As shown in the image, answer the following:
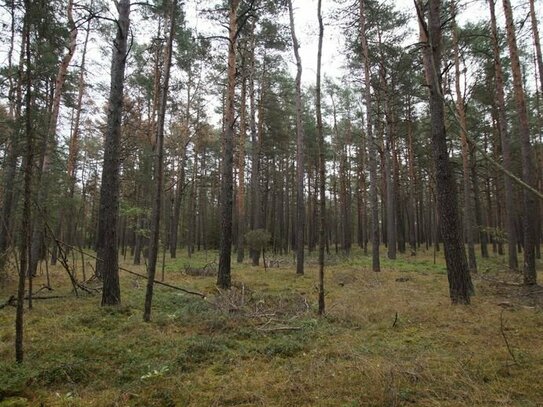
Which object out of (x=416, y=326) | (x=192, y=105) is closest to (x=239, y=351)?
(x=416, y=326)

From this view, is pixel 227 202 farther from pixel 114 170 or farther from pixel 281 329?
pixel 281 329

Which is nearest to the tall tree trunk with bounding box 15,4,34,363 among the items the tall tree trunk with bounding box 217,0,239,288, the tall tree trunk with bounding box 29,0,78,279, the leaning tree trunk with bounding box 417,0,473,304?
the tall tree trunk with bounding box 217,0,239,288

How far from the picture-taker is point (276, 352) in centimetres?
525

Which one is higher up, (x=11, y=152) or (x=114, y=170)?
(x=11, y=152)

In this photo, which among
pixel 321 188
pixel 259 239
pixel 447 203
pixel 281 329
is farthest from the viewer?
pixel 259 239

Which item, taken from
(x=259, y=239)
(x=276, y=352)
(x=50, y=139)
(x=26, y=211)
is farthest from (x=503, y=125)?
(x=50, y=139)

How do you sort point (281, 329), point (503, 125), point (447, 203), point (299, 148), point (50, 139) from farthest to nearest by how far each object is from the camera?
point (299, 148) → point (503, 125) → point (50, 139) → point (447, 203) → point (281, 329)

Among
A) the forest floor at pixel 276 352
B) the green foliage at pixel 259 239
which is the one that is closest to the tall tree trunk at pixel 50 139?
the forest floor at pixel 276 352

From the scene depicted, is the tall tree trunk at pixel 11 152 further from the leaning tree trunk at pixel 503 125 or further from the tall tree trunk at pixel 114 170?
the leaning tree trunk at pixel 503 125

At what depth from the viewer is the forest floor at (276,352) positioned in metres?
3.76

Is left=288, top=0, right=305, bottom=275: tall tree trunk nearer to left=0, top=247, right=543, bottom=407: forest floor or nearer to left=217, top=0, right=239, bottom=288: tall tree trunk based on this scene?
left=217, top=0, right=239, bottom=288: tall tree trunk

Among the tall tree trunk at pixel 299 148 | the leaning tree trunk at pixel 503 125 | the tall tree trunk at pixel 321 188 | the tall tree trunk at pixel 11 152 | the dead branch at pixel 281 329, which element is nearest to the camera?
the tall tree trunk at pixel 11 152

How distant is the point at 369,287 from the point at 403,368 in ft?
21.9

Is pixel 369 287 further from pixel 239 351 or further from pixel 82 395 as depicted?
pixel 82 395
